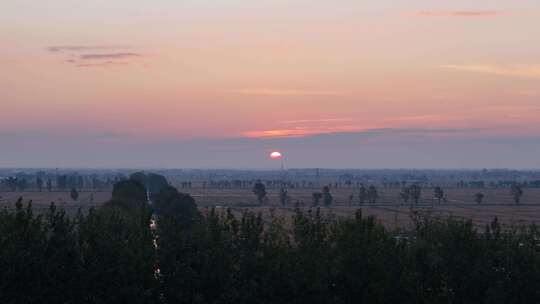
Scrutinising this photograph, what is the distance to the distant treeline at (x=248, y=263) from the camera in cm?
3031

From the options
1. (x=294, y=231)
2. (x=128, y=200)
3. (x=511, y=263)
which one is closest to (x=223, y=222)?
(x=294, y=231)

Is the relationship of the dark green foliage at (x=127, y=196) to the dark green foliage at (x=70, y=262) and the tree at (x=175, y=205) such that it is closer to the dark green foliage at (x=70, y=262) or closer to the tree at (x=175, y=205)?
the tree at (x=175, y=205)

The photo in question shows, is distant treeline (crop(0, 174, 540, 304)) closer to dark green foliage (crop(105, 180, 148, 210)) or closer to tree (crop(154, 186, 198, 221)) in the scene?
dark green foliage (crop(105, 180, 148, 210))

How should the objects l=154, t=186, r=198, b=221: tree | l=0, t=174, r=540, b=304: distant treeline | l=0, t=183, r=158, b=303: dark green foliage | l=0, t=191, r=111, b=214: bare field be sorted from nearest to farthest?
l=0, t=183, r=158, b=303: dark green foliage → l=0, t=174, r=540, b=304: distant treeline → l=154, t=186, r=198, b=221: tree → l=0, t=191, r=111, b=214: bare field

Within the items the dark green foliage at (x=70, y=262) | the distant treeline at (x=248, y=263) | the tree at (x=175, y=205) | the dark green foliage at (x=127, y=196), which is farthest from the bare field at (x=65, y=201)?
the distant treeline at (x=248, y=263)

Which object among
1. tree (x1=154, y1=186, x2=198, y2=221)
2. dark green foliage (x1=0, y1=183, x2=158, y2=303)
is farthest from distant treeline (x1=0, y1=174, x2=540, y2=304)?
tree (x1=154, y1=186, x2=198, y2=221)

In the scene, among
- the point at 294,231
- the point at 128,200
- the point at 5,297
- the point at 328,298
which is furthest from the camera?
the point at 128,200

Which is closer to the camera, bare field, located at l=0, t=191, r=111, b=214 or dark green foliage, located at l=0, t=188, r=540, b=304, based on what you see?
dark green foliage, located at l=0, t=188, r=540, b=304

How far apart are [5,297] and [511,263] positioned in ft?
77.8

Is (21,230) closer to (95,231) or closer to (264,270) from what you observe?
(95,231)

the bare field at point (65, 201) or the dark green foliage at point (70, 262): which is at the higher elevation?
the dark green foliage at point (70, 262)

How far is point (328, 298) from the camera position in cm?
3116

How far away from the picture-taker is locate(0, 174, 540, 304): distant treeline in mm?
30312

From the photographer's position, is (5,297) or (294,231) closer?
(5,297)
